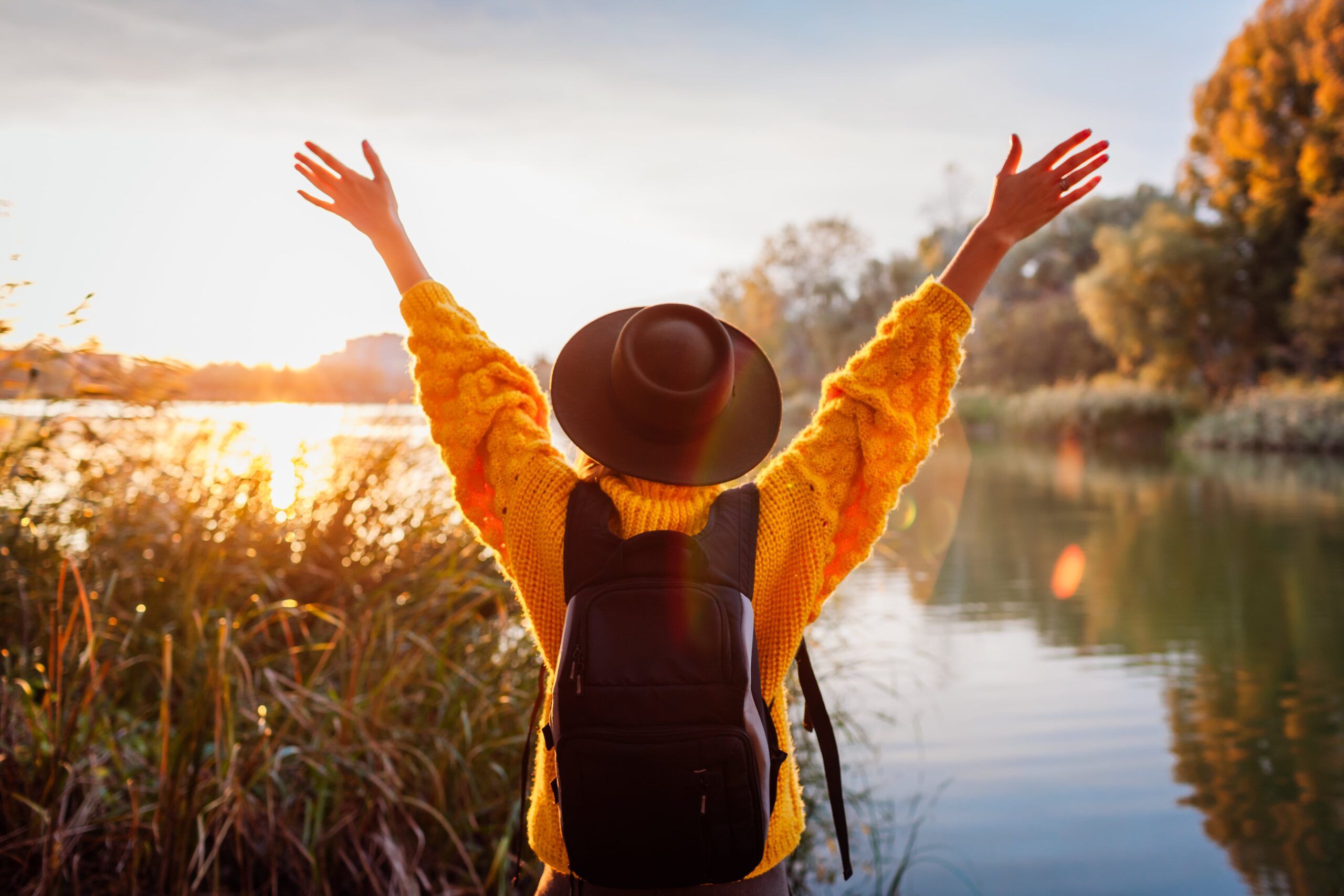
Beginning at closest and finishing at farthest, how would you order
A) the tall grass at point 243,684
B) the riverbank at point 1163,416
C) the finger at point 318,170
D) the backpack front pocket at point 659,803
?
the backpack front pocket at point 659,803 → the finger at point 318,170 → the tall grass at point 243,684 → the riverbank at point 1163,416

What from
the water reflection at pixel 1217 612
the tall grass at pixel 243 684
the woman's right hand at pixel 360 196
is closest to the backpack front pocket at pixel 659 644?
the woman's right hand at pixel 360 196

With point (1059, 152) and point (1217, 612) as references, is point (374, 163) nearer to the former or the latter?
point (1059, 152)

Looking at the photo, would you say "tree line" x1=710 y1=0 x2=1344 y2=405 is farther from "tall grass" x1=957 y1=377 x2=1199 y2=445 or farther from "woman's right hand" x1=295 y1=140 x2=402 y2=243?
"woman's right hand" x1=295 y1=140 x2=402 y2=243

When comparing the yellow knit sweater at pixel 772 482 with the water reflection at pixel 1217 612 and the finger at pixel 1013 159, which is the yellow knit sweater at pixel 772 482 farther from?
the water reflection at pixel 1217 612

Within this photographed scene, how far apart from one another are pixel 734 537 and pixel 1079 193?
72 cm

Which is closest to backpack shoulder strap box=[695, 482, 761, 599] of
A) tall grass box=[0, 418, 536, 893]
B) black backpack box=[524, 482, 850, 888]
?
black backpack box=[524, 482, 850, 888]

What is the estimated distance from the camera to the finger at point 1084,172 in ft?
4.50

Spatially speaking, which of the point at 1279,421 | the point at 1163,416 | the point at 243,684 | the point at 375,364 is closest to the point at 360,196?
the point at 243,684

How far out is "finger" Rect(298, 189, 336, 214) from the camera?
1540 mm

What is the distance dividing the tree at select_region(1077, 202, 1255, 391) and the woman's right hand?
22.8 metres

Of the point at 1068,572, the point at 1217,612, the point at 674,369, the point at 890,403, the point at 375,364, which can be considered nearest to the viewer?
the point at 674,369

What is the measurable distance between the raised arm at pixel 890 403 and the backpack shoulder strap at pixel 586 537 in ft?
0.66

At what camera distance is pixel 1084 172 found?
4.55 ft

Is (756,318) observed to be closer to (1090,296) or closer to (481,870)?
(1090,296)
